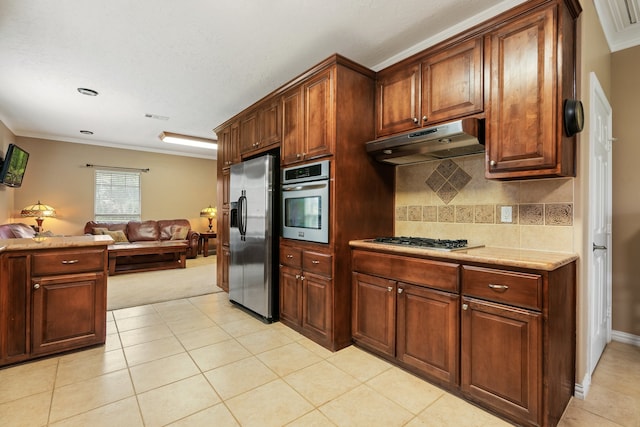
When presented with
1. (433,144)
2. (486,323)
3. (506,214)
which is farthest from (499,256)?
(433,144)

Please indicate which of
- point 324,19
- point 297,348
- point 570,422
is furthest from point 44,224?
point 570,422

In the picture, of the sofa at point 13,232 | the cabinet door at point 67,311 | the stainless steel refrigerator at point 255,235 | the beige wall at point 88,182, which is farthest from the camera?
the beige wall at point 88,182

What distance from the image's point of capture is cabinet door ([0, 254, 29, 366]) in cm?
222

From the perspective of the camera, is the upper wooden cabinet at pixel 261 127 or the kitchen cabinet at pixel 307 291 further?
the upper wooden cabinet at pixel 261 127

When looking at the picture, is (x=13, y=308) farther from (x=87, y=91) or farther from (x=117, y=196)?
(x=117, y=196)

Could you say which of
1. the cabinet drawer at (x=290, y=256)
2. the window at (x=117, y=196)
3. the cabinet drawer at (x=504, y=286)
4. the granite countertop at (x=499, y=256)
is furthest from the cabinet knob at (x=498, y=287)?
the window at (x=117, y=196)

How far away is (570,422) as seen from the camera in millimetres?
1703

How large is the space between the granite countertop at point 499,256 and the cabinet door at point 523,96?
21.1 inches

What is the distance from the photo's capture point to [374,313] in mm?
2434

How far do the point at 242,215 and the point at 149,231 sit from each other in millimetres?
4600

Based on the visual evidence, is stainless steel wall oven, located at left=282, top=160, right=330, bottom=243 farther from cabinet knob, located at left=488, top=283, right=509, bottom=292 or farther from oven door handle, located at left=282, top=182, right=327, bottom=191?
cabinet knob, located at left=488, top=283, right=509, bottom=292

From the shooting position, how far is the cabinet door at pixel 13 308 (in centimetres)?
222

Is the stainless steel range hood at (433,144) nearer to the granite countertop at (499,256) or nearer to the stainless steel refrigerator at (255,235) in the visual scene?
the granite countertop at (499,256)

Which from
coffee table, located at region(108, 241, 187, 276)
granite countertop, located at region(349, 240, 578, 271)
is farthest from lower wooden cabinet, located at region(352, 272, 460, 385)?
coffee table, located at region(108, 241, 187, 276)
